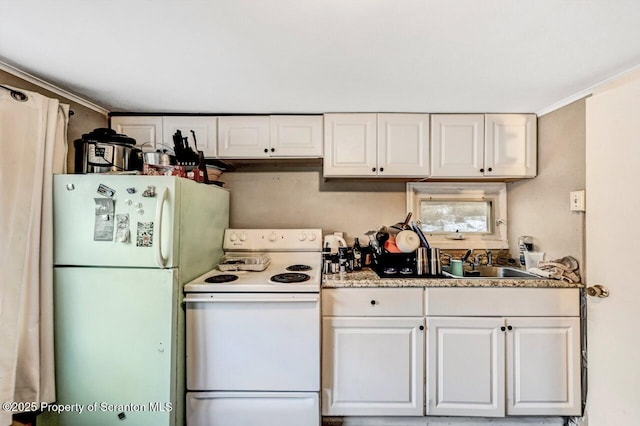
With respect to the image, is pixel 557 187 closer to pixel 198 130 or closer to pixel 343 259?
pixel 343 259

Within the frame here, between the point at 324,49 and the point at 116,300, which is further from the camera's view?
the point at 116,300

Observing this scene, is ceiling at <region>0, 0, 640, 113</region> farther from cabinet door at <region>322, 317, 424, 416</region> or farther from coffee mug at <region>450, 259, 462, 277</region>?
cabinet door at <region>322, 317, 424, 416</region>

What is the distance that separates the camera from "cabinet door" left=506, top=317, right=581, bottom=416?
5.31ft

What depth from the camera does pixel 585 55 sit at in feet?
4.16

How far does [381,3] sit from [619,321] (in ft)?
5.66

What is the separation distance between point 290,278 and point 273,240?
0.61m

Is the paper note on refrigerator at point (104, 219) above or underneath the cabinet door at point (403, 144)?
underneath

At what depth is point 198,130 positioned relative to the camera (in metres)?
2.03

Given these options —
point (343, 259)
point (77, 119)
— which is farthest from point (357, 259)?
point (77, 119)

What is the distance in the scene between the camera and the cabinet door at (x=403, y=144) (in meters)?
2.00

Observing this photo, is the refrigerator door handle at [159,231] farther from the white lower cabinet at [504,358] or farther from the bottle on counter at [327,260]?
the white lower cabinet at [504,358]

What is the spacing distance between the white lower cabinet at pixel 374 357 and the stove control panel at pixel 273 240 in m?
0.66

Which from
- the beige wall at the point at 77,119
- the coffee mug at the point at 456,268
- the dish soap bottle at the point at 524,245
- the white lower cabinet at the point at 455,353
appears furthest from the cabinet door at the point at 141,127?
the dish soap bottle at the point at 524,245

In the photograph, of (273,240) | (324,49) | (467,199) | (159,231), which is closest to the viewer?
(324,49)
